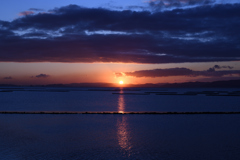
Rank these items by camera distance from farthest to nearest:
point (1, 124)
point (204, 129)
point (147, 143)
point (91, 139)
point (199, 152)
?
point (1, 124) < point (204, 129) < point (91, 139) < point (147, 143) < point (199, 152)

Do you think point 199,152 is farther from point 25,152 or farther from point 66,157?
point 25,152

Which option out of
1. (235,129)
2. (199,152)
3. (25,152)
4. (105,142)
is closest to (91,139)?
(105,142)

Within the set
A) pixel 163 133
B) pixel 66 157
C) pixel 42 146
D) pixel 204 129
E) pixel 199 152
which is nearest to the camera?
pixel 66 157

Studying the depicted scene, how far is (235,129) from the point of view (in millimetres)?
30109

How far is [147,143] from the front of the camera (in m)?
22.6

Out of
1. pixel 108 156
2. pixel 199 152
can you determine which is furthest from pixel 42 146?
pixel 199 152

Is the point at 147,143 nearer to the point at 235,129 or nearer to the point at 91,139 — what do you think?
the point at 91,139

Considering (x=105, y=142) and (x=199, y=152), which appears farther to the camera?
(x=105, y=142)

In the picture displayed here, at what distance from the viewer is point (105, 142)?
2275 centimetres

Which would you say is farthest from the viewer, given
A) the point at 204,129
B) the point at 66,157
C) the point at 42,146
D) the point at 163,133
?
the point at 204,129

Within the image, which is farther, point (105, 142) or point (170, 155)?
point (105, 142)

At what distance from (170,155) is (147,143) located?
3960mm

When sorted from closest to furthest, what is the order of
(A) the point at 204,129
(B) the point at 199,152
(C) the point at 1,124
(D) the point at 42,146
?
(B) the point at 199,152 < (D) the point at 42,146 < (A) the point at 204,129 < (C) the point at 1,124

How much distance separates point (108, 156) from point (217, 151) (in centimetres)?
850
